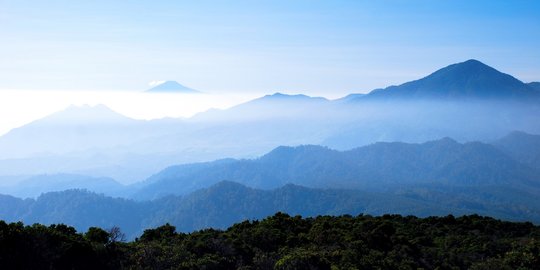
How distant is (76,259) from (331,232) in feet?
57.5

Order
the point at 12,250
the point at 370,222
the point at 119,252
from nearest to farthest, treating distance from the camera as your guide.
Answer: the point at 12,250 < the point at 119,252 < the point at 370,222

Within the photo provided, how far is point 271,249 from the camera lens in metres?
36.7

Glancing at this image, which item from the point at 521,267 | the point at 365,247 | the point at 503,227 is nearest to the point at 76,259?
the point at 365,247

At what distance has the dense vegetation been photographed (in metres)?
28.2

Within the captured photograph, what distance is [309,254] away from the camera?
2978cm

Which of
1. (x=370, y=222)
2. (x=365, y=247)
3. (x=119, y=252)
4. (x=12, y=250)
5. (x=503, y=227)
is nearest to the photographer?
(x=12, y=250)

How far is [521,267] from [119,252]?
22.2 metres

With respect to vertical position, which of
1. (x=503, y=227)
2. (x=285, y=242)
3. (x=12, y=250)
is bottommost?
(x=503, y=227)

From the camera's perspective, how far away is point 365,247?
35062 mm

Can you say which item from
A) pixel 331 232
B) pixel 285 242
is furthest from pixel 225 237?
pixel 331 232

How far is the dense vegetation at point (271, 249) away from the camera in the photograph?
92.6 ft

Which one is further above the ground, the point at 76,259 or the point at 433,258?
the point at 76,259

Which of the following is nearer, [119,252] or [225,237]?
[119,252]

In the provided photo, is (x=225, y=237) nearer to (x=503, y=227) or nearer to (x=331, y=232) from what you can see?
(x=331, y=232)
